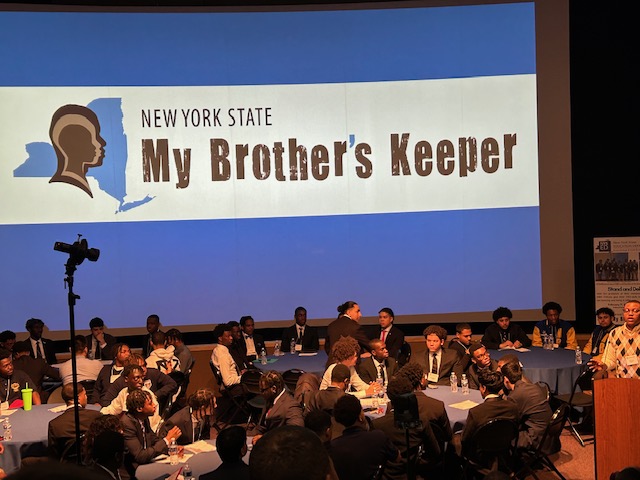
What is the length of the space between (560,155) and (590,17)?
188 centimetres

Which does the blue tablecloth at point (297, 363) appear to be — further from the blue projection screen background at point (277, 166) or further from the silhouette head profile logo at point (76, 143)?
the silhouette head profile logo at point (76, 143)

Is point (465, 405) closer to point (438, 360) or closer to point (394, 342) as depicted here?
point (438, 360)

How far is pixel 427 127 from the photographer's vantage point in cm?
970

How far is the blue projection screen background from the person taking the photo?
30.7 feet

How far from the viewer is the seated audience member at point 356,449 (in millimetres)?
4348

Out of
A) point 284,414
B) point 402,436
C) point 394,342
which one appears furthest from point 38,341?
point 402,436

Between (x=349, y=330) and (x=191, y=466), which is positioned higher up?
(x=349, y=330)

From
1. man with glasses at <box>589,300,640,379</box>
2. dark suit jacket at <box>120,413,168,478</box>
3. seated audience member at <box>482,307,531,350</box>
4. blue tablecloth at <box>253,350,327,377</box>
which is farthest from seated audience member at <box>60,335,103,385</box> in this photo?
man with glasses at <box>589,300,640,379</box>

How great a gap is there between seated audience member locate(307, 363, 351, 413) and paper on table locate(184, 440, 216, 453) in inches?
37.2

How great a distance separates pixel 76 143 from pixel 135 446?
5.42m

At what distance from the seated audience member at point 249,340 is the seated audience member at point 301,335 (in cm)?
32

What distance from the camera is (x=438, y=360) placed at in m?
7.16

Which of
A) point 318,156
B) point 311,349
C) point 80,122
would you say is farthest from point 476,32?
point 80,122

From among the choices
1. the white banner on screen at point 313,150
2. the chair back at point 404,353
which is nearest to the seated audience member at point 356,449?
the chair back at point 404,353
